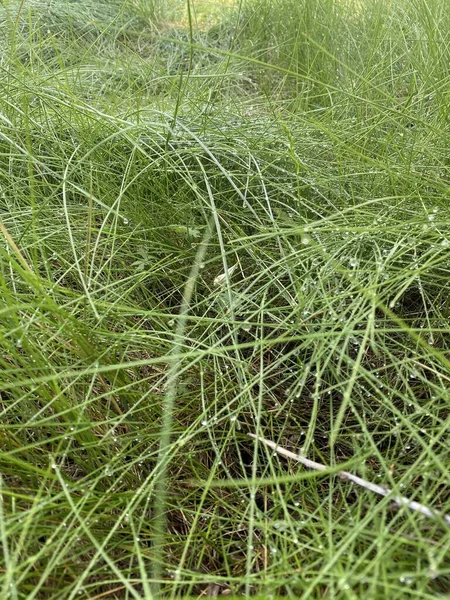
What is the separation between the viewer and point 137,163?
3.61ft

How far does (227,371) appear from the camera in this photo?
0.73m

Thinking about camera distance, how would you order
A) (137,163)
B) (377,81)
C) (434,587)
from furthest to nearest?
1. (377,81)
2. (137,163)
3. (434,587)

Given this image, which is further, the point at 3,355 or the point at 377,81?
the point at 377,81

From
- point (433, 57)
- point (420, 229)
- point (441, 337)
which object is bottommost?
point (441, 337)

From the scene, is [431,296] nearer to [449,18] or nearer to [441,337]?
[441,337]

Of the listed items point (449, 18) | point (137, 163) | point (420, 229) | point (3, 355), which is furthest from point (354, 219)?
point (449, 18)

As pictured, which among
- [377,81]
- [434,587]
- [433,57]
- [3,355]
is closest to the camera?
[434,587]

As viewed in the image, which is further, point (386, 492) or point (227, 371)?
point (227, 371)

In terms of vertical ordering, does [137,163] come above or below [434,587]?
above

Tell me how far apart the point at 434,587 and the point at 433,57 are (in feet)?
3.73

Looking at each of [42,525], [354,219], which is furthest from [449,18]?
[42,525]

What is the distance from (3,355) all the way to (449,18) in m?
1.48

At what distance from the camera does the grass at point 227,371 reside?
549 millimetres

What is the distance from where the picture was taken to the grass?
55 cm
